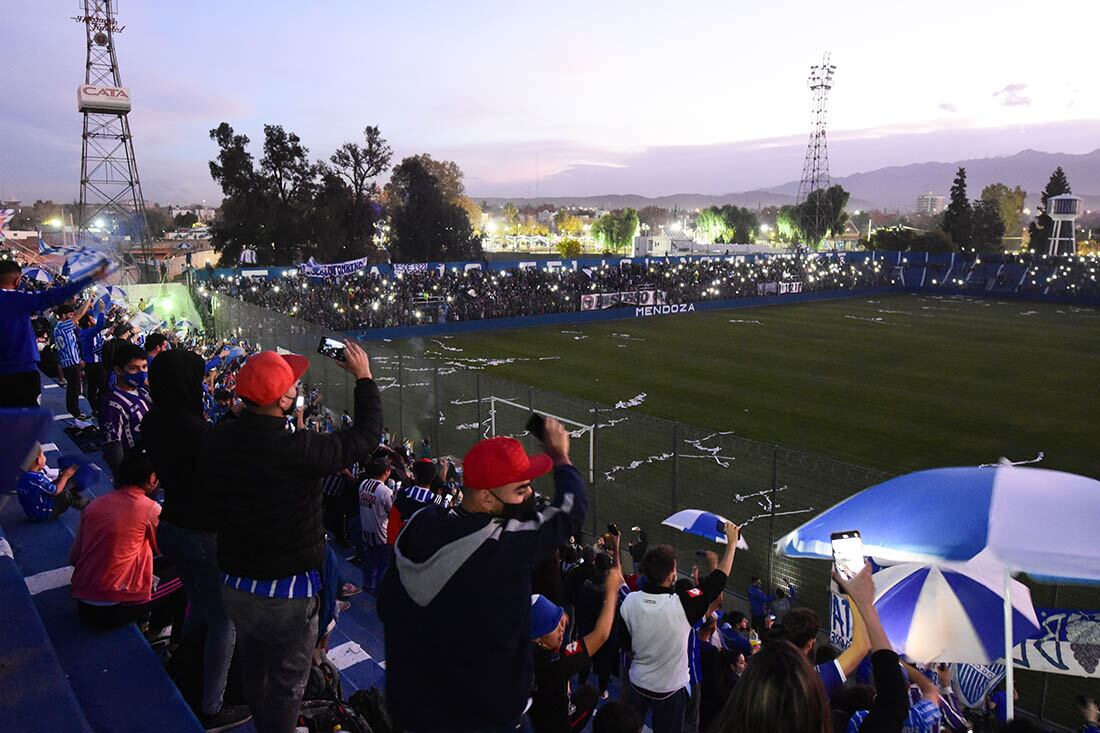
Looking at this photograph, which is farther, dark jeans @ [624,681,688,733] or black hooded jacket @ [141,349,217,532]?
dark jeans @ [624,681,688,733]

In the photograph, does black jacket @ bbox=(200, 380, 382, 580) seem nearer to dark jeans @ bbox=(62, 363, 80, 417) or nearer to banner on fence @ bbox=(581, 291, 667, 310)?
dark jeans @ bbox=(62, 363, 80, 417)

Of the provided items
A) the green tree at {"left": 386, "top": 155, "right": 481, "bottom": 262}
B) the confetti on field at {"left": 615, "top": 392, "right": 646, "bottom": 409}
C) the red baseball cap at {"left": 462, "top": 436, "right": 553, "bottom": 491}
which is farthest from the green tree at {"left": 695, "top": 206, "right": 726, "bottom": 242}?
the red baseball cap at {"left": 462, "top": 436, "right": 553, "bottom": 491}

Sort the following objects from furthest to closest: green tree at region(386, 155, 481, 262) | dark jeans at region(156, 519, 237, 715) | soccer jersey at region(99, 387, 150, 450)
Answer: green tree at region(386, 155, 481, 262) → soccer jersey at region(99, 387, 150, 450) → dark jeans at region(156, 519, 237, 715)

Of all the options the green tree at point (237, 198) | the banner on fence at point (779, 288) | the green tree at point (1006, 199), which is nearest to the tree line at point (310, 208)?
the green tree at point (237, 198)

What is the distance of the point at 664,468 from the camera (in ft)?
51.9

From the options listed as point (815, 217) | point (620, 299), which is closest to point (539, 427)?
point (620, 299)

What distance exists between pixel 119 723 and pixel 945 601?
14.2ft

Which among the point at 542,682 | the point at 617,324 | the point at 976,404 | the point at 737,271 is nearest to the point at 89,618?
the point at 542,682

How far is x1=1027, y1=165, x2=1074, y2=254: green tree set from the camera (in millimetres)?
94062

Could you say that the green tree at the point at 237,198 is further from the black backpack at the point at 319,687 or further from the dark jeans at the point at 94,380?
the black backpack at the point at 319,687

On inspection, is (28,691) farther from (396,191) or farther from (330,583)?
(396,191)

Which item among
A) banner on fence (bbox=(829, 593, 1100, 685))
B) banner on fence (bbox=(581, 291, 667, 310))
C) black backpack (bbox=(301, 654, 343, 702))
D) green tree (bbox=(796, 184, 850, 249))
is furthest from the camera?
green tree (bbox=(796, 184, 850, 249))

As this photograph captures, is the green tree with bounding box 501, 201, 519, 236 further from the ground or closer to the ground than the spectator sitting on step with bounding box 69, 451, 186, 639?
further from the ground

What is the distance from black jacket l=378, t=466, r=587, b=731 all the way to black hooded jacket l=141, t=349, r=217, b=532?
1941 mm
